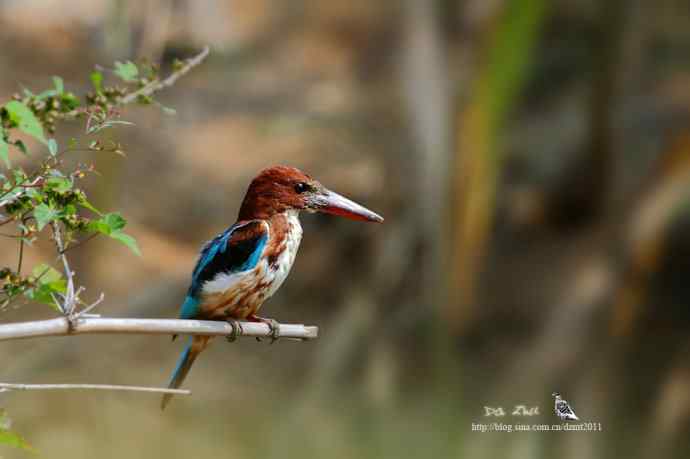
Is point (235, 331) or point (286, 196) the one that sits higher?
point (286, 196)

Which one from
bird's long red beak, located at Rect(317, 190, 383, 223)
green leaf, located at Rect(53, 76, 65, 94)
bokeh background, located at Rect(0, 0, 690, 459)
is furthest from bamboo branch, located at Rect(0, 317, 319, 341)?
bokeh background, located at Rect(0, 0, 690, 459)

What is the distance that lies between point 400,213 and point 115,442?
5.19ft

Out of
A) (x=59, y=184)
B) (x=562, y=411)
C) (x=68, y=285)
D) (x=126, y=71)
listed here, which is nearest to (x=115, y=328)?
(x=68, y=285)

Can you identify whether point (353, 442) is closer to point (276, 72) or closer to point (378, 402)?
point (378, 402)

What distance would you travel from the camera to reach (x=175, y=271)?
5.10 meters

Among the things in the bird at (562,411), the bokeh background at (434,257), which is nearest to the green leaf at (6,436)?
the bird at (562,411)

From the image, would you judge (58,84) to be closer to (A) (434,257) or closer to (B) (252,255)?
(B) (252,255)

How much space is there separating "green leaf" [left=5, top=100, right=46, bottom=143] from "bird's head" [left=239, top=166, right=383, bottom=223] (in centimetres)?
21

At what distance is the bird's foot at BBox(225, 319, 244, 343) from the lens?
1080 millimetres

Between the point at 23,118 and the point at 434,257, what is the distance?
3871 mm

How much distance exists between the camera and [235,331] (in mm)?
1094

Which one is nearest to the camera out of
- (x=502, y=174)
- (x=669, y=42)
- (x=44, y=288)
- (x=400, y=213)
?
(x=44, y=288)

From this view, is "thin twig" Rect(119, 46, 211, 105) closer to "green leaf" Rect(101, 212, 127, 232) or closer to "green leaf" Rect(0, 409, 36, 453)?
"green leaf" Rect(101, 212, 127, 232)

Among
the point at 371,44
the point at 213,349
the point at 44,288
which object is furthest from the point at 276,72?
the point at 44,288
